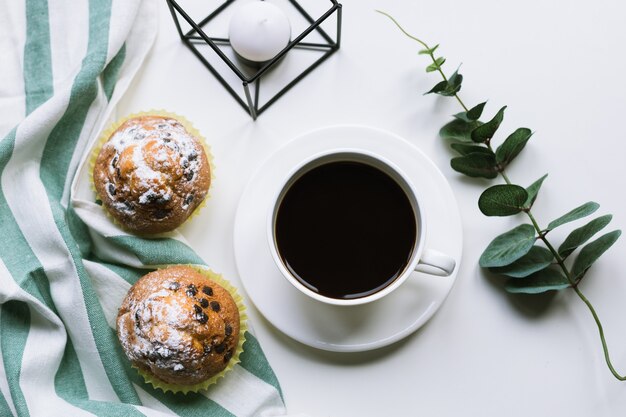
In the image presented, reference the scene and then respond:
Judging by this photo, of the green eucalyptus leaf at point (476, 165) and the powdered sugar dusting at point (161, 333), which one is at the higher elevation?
the green eucalyptus leaf at point (476, 165)

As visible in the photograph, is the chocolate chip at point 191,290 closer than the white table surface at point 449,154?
Yes

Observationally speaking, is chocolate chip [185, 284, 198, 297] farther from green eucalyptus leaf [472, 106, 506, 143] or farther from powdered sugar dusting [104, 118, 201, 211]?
green eucalyptus leaf [472, 106, 506, 143]

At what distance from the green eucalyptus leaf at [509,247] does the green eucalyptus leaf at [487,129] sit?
163mm

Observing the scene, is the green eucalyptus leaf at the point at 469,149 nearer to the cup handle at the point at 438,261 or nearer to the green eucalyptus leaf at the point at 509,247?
the green eucalyptus leaf at the point at 509,247

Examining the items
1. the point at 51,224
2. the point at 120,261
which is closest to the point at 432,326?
the point at 120,261

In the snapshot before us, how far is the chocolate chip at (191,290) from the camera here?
3.26 feet

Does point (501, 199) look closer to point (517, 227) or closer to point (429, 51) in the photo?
point (517, 227)

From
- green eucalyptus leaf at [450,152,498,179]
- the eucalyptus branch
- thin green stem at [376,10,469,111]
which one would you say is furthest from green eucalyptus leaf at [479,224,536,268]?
thin green stem at [376,10,469,111]

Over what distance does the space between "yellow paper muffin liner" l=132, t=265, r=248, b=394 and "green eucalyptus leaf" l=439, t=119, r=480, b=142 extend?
1.48 feet

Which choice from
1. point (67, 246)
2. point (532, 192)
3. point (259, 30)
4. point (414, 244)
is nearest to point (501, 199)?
point (532, 192)

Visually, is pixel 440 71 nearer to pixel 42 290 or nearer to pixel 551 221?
pixel 551 221

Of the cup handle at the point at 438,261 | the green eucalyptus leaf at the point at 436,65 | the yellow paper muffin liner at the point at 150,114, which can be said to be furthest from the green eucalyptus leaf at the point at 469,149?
the yellow paper muffin liner at the point at 150,114

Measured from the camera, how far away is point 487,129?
1051mm

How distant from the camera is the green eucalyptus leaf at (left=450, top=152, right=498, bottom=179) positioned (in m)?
1.07
